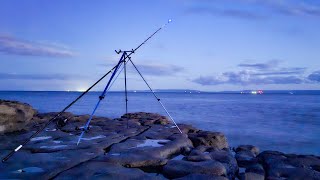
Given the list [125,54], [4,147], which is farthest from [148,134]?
[4,147]

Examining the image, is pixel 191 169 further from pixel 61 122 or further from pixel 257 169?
pixel 61 122

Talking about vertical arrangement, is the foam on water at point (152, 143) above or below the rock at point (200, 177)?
above

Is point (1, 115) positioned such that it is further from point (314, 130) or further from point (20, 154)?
point (314, 130)

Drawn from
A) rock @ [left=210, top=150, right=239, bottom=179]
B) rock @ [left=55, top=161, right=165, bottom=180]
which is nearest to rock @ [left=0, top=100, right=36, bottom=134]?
rock @ [left=55, top=161, right=165, bottom=180]

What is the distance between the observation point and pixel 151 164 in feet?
22.8

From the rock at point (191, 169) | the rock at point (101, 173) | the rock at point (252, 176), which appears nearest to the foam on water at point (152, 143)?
the rock at point (191, 169)

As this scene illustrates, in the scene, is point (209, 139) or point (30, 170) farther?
point (209, 139)

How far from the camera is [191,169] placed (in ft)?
20.7

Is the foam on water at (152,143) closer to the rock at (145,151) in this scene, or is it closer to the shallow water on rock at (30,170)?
the rock at (145,151)

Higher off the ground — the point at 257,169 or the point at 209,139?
the point at 209,139

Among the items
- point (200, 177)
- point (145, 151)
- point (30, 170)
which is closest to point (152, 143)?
point (145, 151)

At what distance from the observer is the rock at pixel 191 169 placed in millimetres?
6211

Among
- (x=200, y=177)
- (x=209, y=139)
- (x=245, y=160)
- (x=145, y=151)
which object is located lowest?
(x=245, y=160)

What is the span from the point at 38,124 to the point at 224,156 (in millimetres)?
9079
